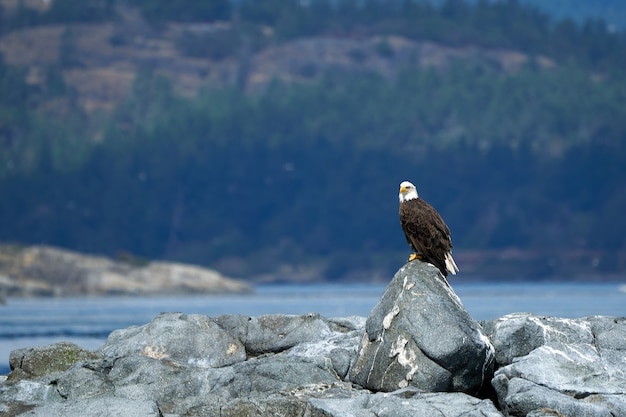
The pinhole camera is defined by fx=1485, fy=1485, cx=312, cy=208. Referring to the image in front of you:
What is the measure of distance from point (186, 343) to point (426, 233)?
14.1 ft

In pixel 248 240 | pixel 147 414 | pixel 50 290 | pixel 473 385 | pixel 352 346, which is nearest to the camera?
pixel 147 414

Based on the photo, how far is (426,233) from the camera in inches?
808

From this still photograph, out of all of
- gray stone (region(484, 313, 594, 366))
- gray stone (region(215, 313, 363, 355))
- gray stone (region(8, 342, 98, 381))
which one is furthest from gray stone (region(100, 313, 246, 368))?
gray stone (region(484, 313, 594, 366))

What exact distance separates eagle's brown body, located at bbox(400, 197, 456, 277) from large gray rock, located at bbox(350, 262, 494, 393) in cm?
44

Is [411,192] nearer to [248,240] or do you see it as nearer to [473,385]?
[473,385]

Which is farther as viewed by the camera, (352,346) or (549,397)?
(352,346)

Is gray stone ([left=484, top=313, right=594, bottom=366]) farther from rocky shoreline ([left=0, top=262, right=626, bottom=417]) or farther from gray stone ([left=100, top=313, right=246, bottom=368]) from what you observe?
gray stone ([left=100, top=313, right=246, bottom=368])

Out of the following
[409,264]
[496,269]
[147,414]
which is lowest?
[147,414]

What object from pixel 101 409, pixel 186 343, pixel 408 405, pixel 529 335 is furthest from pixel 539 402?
pixel 186 343

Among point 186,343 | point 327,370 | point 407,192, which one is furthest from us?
point 186,343

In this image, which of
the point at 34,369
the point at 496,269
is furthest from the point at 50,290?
the point at 34,369

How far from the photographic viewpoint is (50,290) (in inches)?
5044

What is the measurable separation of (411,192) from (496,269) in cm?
16525

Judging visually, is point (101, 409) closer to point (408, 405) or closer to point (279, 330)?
point (408, 405)
